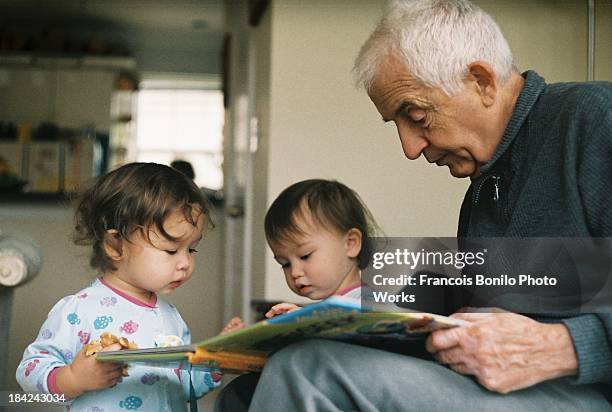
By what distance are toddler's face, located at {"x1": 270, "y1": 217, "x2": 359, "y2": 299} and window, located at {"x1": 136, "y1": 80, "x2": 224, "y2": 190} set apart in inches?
10.6

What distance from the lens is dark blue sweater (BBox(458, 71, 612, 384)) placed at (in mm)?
901

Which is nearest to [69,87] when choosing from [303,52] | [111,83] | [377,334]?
[111,83]

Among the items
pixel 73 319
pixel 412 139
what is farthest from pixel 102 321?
pixel 412 139

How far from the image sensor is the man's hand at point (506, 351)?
2.82 feet

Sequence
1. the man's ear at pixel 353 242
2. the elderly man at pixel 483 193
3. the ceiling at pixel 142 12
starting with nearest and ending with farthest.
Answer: the elderly man at pixel 483 193
the man's ear at pixel 353 242
the ceiling at pixel 142 12

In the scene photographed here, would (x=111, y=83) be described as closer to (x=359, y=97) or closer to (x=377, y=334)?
(x=359, y=97)

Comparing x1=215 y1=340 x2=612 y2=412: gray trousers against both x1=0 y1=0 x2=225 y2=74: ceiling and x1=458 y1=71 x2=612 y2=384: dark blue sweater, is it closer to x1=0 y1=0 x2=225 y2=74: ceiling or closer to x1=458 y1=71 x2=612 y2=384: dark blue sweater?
x1=458 y1=71 x2=612 y2=384: dark blue sweater

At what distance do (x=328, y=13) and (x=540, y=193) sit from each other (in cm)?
69

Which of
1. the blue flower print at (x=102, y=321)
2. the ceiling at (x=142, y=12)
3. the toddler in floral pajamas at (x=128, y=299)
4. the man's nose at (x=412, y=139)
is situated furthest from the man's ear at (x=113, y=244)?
the ceiling at (x=142, y=12)

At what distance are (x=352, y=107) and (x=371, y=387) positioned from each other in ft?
2.46

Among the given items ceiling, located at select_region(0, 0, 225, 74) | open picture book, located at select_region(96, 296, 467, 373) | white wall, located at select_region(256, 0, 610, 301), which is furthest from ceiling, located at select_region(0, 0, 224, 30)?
open picture book, located at select_region(96, 296, 467, 373)

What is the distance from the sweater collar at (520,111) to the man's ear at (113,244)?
1.83 feet

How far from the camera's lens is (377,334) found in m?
0.83

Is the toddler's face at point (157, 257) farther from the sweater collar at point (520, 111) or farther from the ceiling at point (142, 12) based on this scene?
the ceiling at point (142, 12)
